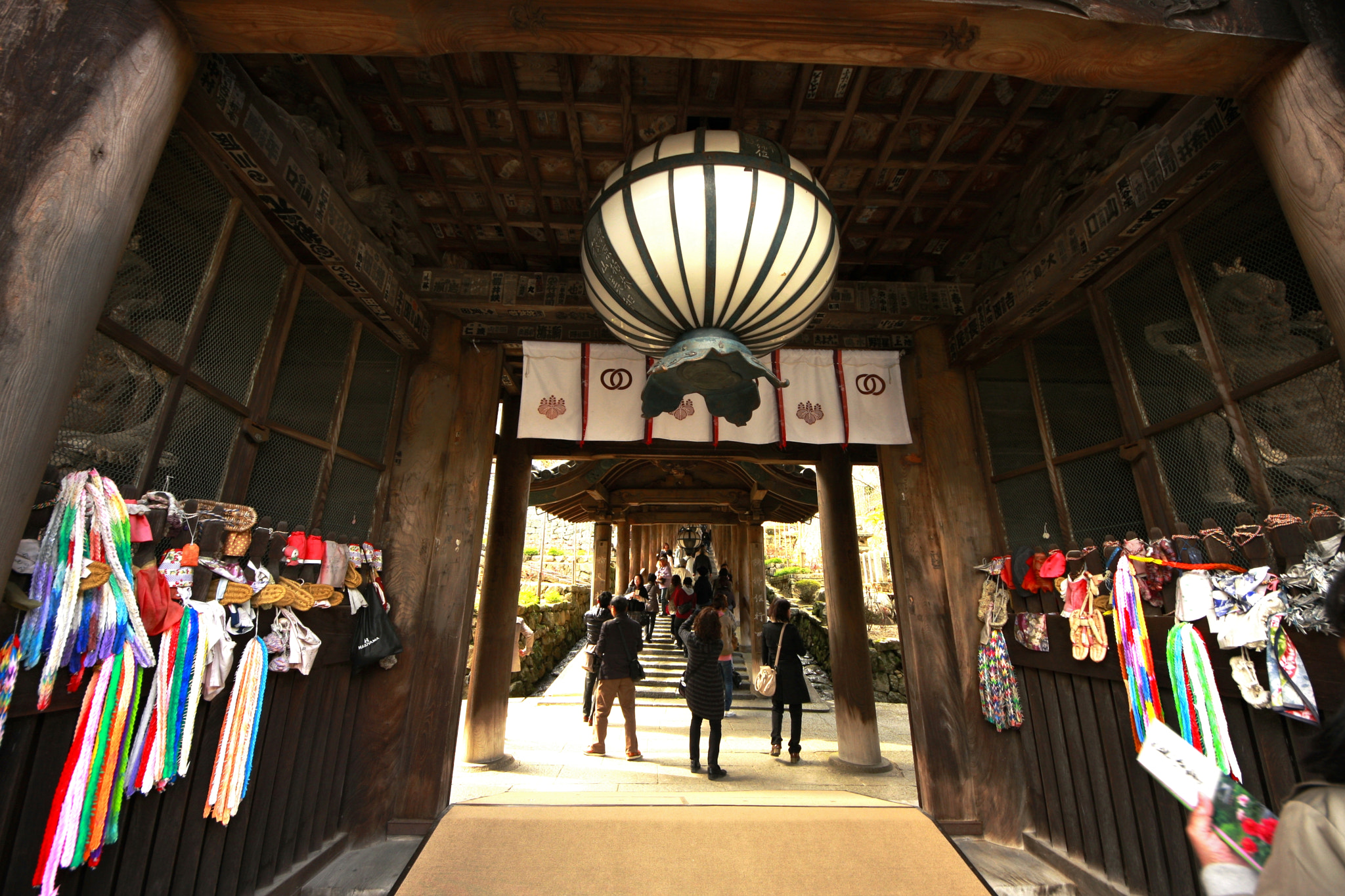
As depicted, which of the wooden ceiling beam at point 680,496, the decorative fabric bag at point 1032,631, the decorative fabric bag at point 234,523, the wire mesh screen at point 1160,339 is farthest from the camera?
the wooden ceiling beam at point 680,496

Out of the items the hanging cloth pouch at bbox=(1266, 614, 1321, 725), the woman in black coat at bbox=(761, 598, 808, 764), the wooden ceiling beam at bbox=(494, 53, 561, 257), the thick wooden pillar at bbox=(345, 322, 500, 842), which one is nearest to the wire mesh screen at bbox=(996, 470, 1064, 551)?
the hanging cloth pouch at bbox=(1266, 614, 1321, 725)

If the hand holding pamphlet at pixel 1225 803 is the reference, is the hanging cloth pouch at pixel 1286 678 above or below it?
above

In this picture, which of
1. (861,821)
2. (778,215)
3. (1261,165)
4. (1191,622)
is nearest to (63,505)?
(778,215)

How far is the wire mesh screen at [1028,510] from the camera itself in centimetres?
412

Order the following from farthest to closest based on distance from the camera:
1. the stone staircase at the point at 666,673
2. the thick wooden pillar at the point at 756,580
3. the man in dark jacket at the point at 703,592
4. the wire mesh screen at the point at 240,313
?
the thick wooden pillar at the point at 756,580, the man in dark jacket at the point at 703,592, the stone staircase at the point at 666,673, the wire mesh screen at the point at 240,313

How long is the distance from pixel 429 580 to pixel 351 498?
88 centimetres

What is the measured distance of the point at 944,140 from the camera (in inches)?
147

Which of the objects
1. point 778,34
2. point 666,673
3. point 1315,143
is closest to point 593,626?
point 666,673

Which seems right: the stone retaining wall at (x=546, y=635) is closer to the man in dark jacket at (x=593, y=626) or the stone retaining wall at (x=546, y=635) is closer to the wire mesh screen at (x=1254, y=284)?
the man in dark jacket at (x=593, y=626)

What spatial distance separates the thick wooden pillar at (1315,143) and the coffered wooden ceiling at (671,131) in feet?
3.27

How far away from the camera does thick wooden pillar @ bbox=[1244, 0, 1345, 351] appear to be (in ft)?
6.73

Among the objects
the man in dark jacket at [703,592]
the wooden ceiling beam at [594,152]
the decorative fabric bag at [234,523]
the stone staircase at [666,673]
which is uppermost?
the wooden ceiling beam at [594,152]

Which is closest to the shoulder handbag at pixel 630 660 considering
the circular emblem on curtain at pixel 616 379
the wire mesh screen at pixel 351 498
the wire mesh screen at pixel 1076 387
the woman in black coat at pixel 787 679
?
the woman in black coat at pixel 787 679

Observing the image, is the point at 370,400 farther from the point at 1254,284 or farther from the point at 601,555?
the point at 601,555
